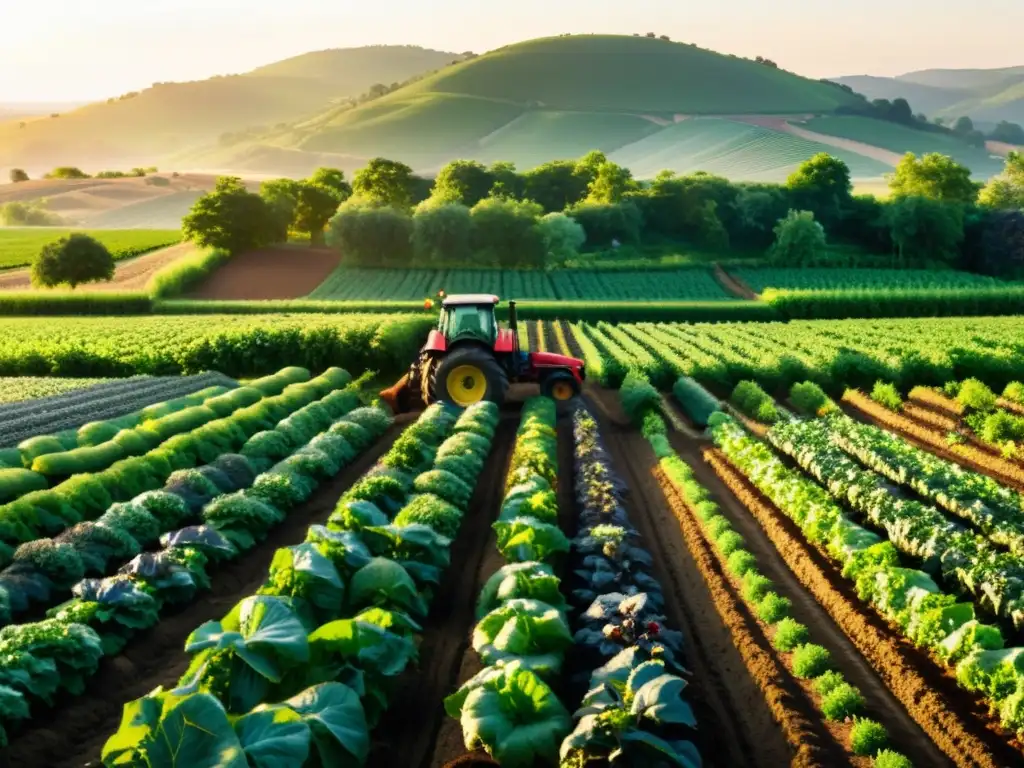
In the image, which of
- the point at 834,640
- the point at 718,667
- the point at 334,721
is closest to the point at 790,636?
the point at 834,640

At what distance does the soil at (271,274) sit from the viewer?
57.8m

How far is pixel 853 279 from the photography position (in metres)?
65.8

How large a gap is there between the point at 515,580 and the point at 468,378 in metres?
11.3

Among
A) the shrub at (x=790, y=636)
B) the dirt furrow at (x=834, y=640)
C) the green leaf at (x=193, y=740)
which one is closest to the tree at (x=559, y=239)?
the dirt furrow at (x=834, y=640)

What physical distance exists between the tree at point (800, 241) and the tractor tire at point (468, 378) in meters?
58.1

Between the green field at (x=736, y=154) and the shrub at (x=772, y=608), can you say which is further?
the green field at (x=736, y=154)

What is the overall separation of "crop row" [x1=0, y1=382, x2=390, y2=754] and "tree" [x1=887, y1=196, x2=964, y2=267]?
213 feet

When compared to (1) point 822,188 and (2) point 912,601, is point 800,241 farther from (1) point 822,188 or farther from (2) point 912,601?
(2) point 912,601

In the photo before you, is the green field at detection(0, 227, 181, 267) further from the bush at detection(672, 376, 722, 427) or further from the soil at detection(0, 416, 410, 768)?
the soil at detection(0, 416, 410, 768)

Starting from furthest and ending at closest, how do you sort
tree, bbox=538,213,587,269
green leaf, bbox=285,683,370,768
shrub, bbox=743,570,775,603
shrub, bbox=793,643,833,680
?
tree, bbox=538,213,587,269 < shrub, bbox=743,570,775,603 < shrub, bbox=793,643,833,680 < green leaf, bbox=285,683,370,768

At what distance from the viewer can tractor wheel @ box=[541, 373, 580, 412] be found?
71.6 feet

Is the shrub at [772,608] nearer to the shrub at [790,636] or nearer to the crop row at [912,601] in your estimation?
the shrub at [790,636]

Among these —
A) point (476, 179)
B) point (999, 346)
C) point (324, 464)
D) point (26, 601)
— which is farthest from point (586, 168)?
point (26, 601)

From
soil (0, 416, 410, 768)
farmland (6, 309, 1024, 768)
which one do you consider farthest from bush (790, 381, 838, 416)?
soil (0, 416, 410, 768)
